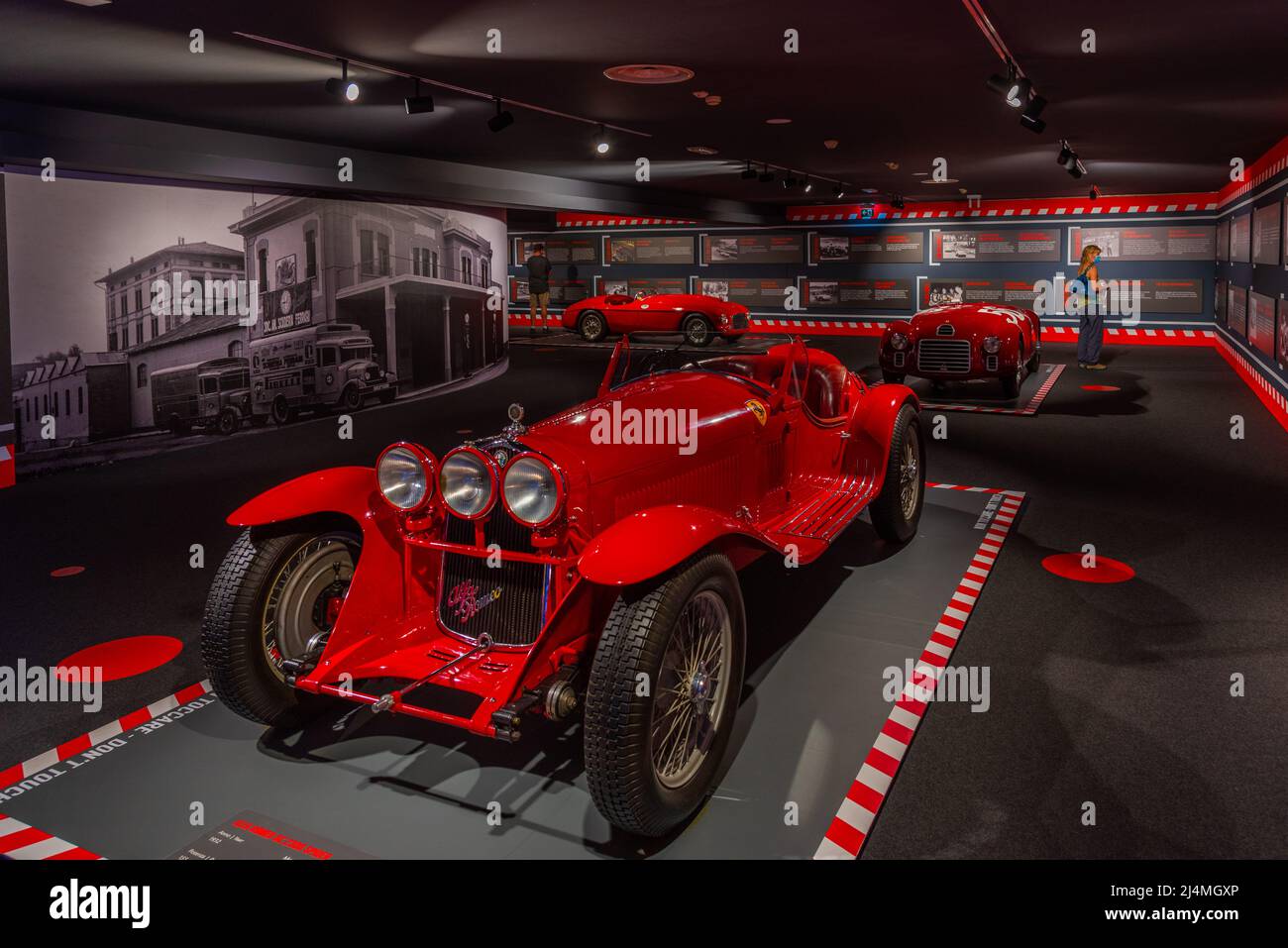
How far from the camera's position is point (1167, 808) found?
2752mm

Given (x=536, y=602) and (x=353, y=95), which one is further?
(x=353, y=95)

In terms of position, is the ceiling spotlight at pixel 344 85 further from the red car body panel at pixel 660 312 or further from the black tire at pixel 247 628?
the red car body panel at pixel 660 312

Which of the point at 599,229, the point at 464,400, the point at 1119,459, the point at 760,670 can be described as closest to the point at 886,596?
the point at 760,670

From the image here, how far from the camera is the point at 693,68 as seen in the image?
251 inches

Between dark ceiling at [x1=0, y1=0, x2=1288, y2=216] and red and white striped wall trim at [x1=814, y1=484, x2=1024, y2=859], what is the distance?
2.95 meters

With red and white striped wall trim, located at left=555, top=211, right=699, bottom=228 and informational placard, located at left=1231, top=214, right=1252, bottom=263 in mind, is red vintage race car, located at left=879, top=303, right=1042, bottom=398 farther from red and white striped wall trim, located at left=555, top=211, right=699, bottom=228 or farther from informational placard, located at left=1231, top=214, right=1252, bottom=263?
red and white striped wall trim, located at left=555, top=211, right=699, bottom=228

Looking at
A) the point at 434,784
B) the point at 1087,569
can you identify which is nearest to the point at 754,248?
the point at 1087,569

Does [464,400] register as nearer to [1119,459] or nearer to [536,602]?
[1119,459]

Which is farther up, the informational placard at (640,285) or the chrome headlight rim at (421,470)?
the informational placard at (640,285)

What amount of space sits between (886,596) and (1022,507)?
2.07 meters

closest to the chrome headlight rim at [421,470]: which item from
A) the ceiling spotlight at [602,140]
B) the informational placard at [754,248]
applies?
the ceiling spotlight at [602,140]

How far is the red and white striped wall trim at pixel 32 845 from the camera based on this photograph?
258cm

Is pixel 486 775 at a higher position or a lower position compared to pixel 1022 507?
lower
